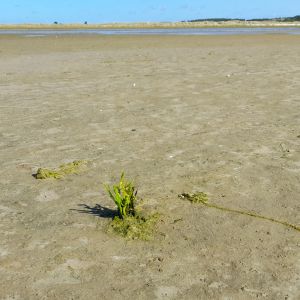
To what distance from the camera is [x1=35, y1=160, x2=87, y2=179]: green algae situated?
16.8 ft

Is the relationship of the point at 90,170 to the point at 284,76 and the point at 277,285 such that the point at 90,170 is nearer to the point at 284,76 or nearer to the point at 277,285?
the point at 277,285

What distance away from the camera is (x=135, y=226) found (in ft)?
13.1

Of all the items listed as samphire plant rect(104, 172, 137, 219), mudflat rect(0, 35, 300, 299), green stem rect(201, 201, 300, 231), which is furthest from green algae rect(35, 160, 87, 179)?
green stem rect(201, 201, 300, 231)

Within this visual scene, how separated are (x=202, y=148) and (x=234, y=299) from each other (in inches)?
127

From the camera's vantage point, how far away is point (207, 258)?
11.6 feet

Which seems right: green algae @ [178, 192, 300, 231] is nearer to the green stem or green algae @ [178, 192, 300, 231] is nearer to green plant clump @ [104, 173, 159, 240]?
the green stem

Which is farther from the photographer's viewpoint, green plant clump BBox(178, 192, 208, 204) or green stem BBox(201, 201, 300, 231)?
green plant clump BBox(178, 192, 208, 204)

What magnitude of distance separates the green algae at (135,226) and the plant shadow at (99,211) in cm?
15

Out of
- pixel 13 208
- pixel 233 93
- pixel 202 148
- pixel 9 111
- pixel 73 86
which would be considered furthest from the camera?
pixel 73 86

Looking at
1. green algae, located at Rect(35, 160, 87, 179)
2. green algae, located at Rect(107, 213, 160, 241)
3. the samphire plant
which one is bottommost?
green algae, located at Rect(35, 160, 87, 179)

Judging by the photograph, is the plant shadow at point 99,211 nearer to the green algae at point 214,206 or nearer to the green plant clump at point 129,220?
the green plant clump at point 129,220

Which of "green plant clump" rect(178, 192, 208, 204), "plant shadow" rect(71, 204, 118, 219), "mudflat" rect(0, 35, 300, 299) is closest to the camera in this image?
"mudflat" rect(0, 35, 300, 299)

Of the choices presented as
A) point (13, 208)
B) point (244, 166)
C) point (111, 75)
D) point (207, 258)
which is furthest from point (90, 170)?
point (111, 75)

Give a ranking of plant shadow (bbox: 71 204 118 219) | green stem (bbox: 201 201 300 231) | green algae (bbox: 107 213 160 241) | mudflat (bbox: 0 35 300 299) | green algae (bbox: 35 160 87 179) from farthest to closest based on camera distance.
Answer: green algae (bbox: 35 160 87 179), plant shadow (bbox: 71 204 118 219), green stem (bbox: 201 201 300 231), green algae (bbox: 107 213 160 241), mudflat (bbox: 0 35 300 299)
